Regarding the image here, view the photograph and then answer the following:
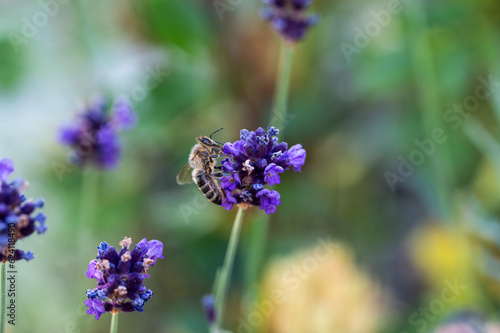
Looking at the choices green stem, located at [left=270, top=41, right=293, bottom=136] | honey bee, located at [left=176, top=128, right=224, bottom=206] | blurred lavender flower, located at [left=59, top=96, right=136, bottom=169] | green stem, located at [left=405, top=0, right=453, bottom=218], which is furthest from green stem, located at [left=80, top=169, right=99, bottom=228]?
green stem, located at [left=405, top=0, right=453, bottom=218]

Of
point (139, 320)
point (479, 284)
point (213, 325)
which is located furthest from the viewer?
point (139, 320)

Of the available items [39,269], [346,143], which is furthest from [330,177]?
[39,269]

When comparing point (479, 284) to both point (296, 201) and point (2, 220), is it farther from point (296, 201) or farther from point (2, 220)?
point (2, 220)

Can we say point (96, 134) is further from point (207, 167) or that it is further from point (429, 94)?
point (429, 94)

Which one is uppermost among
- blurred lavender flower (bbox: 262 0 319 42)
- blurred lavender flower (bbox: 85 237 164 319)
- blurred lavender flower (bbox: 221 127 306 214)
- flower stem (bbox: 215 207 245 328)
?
blurred lavender flower (bbox: 262 0 319 42)

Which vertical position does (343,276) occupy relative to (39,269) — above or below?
below

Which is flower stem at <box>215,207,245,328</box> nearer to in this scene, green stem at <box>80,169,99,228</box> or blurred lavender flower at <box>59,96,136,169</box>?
blurred lavender flower at <box>59,96,136,169</box>
